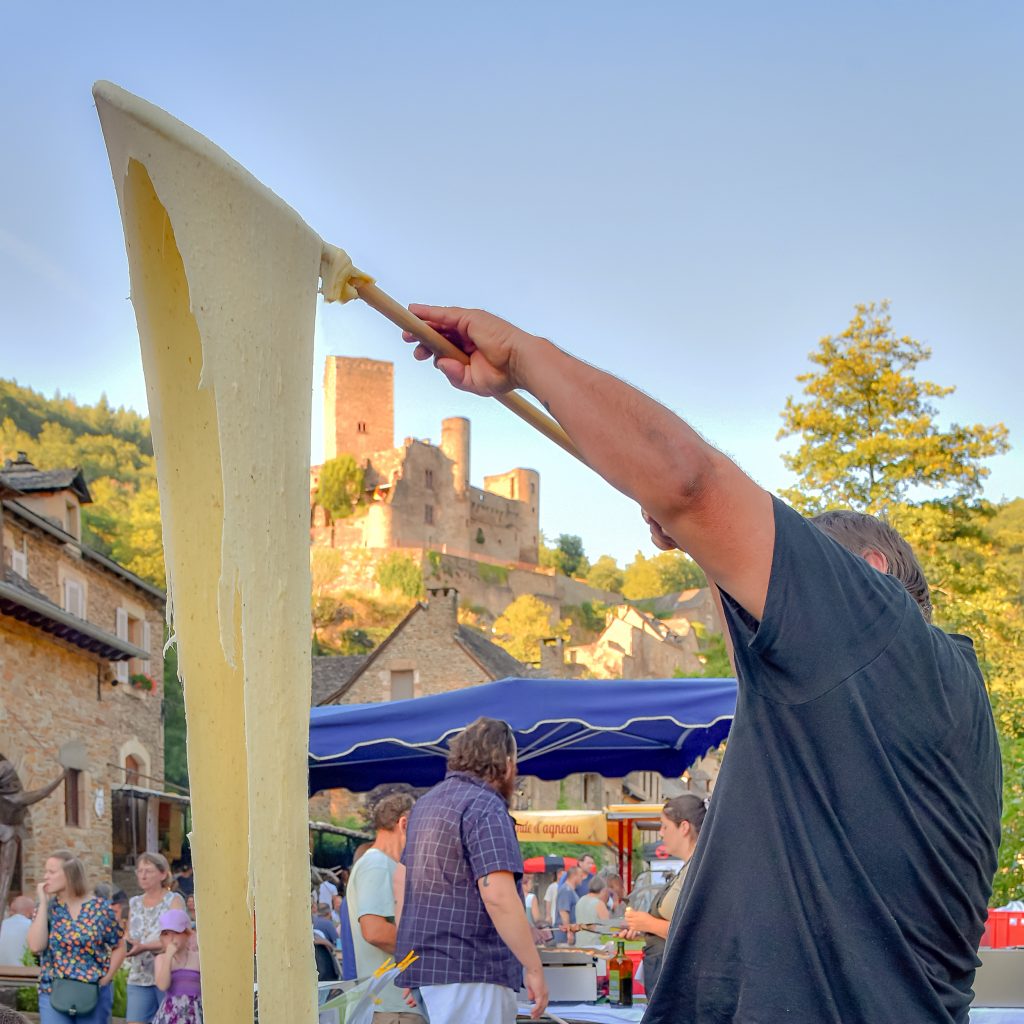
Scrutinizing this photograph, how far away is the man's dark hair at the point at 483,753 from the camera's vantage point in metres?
3.98

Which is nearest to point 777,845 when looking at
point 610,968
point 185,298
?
point 185,298

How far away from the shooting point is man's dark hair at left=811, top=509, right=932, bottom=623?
6.32 ft

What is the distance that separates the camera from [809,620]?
1.53m

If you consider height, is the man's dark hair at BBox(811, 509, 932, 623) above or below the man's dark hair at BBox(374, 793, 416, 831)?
above

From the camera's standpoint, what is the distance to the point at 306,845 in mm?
1607

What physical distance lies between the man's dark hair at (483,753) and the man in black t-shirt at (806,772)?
2.27m

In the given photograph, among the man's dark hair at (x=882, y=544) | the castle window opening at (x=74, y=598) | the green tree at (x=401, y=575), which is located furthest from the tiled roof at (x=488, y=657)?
the man's dark hair at (x=882, y=544)

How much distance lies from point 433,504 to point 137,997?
81.1 metres

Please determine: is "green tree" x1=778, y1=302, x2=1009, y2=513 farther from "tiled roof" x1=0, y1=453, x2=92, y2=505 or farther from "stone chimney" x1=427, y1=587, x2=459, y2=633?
"stone chimney" x1=427, y1=587, x2=459, y2=633

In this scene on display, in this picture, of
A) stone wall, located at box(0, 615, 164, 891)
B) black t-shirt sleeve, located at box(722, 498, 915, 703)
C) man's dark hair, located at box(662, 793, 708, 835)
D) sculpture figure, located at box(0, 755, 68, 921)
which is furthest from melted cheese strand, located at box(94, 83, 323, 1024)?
sculpture figure, located at box(0, 755, 68, 921)

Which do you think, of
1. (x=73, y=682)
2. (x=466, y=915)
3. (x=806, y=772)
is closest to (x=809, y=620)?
(x=806, y=772)

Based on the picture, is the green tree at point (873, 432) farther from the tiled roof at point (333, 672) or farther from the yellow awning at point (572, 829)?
the tiled roof at point (333, 672)

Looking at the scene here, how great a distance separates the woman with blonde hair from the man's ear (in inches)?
216

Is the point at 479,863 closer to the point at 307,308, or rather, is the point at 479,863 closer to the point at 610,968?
the point at 610,968
